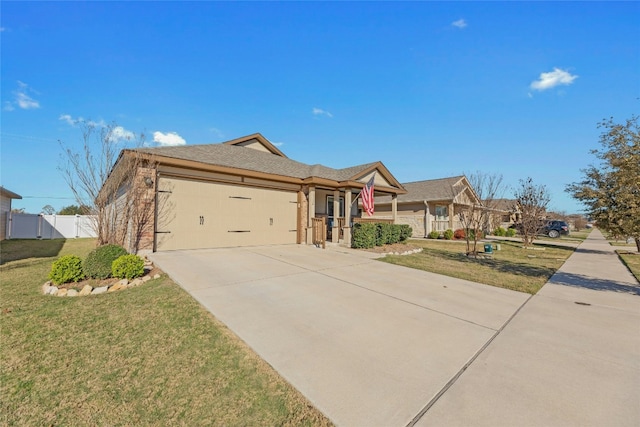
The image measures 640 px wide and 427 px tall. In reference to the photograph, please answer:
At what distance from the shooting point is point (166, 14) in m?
8.64

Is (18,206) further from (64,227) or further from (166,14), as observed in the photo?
(166,14)

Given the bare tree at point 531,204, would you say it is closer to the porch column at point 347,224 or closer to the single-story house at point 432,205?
the single-story house at point 432,205

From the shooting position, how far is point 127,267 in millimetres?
5699

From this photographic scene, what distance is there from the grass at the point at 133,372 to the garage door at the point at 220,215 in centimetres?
503

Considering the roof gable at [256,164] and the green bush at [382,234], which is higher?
the roof gable at [256,164]

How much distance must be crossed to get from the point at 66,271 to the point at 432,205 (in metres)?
22.3

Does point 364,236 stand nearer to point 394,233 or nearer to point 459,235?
point 394,233

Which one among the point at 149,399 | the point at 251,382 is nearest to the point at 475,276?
the point at 251,382

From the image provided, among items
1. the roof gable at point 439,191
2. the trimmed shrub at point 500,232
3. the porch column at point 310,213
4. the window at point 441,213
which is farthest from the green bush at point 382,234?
the trimmed shrub at point 500,232

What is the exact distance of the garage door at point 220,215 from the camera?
360 inches

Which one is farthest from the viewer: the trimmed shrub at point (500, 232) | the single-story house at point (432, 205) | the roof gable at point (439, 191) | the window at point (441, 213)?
the trimmed shrub at point (500, 232)

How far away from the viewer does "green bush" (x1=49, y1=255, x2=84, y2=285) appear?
529 cm

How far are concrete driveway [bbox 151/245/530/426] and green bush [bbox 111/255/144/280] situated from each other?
71 cm

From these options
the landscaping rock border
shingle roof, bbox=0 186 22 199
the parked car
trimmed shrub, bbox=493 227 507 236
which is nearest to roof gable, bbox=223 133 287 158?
the landscaping rock border
